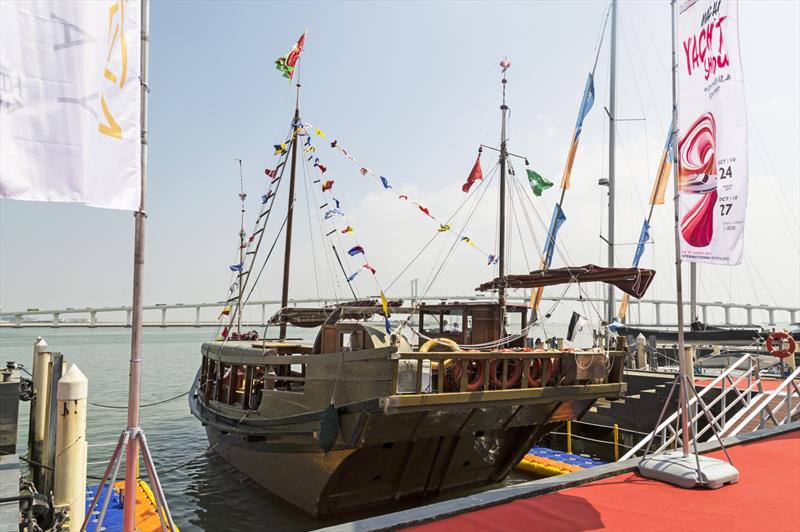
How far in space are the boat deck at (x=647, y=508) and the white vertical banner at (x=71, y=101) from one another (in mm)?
4092

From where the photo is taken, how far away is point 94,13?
14.4 feet

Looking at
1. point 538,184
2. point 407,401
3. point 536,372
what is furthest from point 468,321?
point 538,184

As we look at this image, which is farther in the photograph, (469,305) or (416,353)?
(469,305)

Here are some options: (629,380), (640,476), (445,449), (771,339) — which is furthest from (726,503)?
(629,380)

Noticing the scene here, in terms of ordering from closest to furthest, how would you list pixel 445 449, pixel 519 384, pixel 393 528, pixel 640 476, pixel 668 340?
pixel 393 528
pixel 640 476
pixel 519 384
pixel 445 449
pixel 668 340

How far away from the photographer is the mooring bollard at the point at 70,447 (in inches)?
340

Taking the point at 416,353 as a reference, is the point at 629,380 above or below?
below

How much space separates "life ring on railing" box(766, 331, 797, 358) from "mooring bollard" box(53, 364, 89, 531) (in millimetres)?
15614

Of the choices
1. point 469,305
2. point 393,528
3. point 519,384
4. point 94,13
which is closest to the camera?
point 94,13

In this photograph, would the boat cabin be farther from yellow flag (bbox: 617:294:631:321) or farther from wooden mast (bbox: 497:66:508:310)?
yellow flag (bbox: 617:294:631:321)

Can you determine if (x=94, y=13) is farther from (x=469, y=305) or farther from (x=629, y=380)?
(x=629, y=380)

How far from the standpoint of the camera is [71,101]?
4.20 m

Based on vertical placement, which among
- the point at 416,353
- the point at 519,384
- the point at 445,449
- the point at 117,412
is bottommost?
the point at 117,412

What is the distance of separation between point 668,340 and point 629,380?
819cm
